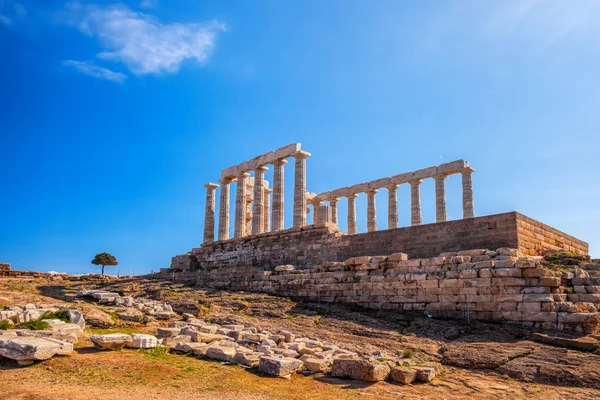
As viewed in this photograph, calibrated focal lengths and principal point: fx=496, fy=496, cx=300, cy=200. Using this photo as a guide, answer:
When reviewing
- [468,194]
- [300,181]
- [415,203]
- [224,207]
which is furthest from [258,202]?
[468,194]

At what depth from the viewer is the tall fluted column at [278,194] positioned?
1231 inches

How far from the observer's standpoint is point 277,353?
9984mm

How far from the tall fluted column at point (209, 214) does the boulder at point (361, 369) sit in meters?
27.1

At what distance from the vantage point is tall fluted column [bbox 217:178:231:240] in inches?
1390

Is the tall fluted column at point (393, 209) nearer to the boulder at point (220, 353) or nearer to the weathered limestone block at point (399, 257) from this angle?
the weathered limestone block at point (399, 257)

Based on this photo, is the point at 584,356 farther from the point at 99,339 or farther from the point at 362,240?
the point at 362,240

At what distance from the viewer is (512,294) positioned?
13508mm

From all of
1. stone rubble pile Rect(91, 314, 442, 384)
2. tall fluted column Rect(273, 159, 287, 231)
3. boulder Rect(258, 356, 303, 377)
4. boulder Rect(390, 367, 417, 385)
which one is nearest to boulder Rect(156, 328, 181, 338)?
stone rubble pile Rect(91, 314, 442, 384)

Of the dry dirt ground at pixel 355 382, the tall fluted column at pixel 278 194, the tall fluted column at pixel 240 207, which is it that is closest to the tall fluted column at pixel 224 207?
the tall fluted column at pixel 240 207

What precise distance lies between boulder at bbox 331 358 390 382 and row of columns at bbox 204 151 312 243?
66.3ft

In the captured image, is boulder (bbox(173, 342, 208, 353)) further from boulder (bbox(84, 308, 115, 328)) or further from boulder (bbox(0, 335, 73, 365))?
boulder (bbox(84, 308, 115, 328))

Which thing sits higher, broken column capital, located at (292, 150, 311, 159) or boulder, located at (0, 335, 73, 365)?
broken column capital, located at (292, 150, 311, 159)

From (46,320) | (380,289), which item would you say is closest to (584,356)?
(380,289)

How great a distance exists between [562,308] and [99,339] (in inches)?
428
